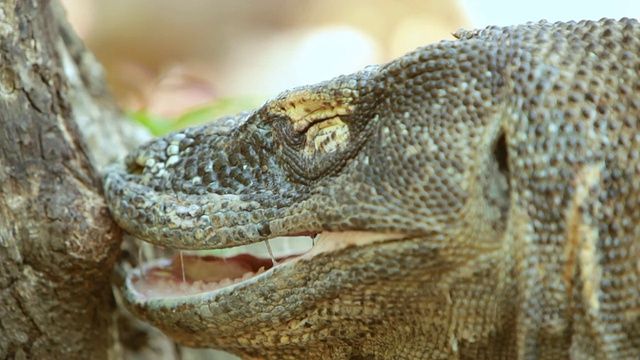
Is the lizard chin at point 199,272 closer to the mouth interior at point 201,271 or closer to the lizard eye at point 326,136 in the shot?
the mouth interior at point 201,271

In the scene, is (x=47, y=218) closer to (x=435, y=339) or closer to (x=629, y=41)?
(x=435, y=339)

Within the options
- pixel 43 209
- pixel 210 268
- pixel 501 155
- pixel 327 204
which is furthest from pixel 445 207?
pixel 43 209

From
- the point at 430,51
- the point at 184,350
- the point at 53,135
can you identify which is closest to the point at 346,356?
the point at 430,51

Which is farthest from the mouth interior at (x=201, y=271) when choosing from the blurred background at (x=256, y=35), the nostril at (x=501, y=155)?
the blurred background at (x=256, y=35)

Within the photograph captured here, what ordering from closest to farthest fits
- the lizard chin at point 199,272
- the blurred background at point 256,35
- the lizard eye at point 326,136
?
the lizard eye at point 326,136 → the lizard chin at point 199,272 → the blurred background at point 256,35

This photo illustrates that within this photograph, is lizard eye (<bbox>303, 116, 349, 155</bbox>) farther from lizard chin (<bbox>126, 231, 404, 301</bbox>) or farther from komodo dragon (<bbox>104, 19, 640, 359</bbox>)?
lizard chin (<bbox>126, 231, 404, 301</bbox>)

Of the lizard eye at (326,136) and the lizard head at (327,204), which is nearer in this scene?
the lizard head at (327,204)

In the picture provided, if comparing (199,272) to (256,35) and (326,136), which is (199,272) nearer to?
(326,136)

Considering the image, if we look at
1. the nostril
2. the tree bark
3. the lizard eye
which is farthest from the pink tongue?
the nostril
